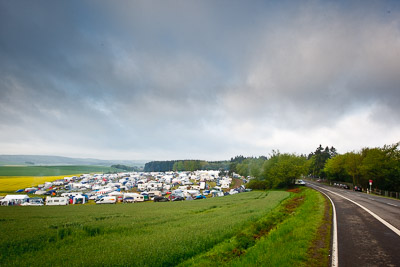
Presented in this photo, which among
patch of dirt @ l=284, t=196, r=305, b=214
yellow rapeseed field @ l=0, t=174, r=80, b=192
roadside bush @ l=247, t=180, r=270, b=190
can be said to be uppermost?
patch of dirt @ l=284, t=196, r=305, b=214

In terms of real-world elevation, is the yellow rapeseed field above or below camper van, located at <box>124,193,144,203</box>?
below

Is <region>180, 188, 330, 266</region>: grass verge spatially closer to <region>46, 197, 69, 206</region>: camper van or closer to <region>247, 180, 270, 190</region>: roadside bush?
<region>46, 197, 69, 206</region>: camper van

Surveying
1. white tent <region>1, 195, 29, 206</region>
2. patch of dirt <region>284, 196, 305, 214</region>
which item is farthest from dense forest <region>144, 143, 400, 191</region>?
white tent <region>1, 195, 29, 206</region>

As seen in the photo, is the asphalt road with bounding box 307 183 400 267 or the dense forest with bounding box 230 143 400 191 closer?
the asphalt road with bounding box 307 183 400 267

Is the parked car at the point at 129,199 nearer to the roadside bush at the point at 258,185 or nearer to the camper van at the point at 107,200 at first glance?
the camper van at the point at 107,200

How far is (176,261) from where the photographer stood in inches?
356

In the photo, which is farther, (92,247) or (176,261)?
(92,247)

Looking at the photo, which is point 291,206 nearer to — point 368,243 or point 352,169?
point 368,243

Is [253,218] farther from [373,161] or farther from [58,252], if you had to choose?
[373,161]

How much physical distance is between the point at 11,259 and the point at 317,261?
1474 centimetres

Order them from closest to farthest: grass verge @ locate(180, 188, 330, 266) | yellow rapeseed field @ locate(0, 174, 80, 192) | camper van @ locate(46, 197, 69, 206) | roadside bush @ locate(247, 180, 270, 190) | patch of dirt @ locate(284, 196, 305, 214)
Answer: grass verge @ locate(180, 188, 330, 266) < patch of dirt @ locate(284, 196, 305, 214) < camper van @ locate(46, 197, 69, 206) < roadside bush @ locate(247, 180, 270, 190) < yellow rapeseed field @ locate(0, 174, 80, 192)

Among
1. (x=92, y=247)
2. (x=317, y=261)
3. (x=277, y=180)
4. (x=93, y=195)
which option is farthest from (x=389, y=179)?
(x=93, y=195)

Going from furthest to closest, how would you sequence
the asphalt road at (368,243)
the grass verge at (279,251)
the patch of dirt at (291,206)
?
the patch of dirt at (291,206)
the grass verge at (279,251)
the asphalt road at (368,243)

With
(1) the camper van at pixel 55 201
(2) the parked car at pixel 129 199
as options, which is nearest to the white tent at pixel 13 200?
(1) the camper van at pixel 55 201
